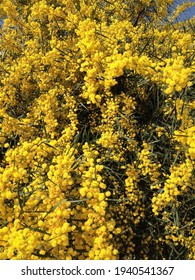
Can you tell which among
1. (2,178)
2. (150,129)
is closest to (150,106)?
(150,129)

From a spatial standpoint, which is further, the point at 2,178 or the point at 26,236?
the point at 2,178

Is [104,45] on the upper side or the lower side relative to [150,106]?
upper

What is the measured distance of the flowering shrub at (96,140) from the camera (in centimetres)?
199

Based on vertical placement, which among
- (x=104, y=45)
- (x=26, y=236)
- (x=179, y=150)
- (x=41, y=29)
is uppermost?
(x=41, y=29)

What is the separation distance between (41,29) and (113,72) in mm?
1920

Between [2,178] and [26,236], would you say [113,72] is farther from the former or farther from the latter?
[26,236]

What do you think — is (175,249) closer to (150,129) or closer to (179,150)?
(179,150)

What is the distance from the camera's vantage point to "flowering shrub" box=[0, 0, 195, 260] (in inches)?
78.2

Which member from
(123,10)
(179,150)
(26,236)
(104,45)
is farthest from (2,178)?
(123,10)

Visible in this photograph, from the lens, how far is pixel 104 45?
10.3ft

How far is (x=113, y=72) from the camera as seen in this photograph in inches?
102

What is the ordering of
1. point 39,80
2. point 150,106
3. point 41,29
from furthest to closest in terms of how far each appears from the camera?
point 41,29 → point 39,80 → point 150,106

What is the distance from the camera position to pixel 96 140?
308 centimetres

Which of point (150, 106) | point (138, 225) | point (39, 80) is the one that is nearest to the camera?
point (138, 225)
